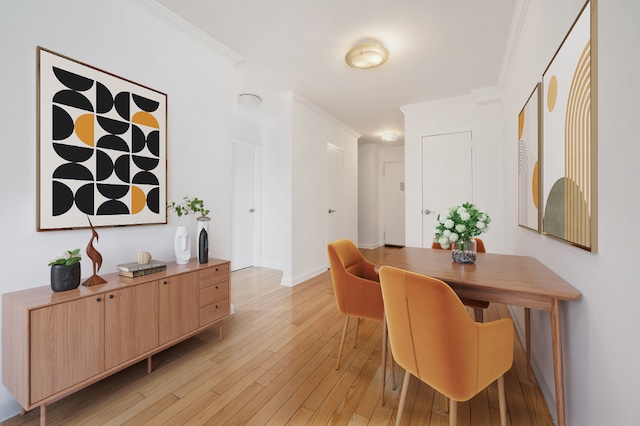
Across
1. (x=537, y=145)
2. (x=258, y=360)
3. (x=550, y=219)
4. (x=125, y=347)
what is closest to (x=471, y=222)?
(x=550, y=219)

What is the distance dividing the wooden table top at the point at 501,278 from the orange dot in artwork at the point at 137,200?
6.13 ft

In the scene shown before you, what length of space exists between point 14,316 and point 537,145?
317 centimetres

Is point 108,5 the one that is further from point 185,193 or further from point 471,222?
point 471,222

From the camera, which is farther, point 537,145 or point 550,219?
point 537,145

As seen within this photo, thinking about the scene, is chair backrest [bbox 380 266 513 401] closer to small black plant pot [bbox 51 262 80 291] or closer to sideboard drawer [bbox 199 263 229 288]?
sideboard drawer [bbox 199 263 229 288]

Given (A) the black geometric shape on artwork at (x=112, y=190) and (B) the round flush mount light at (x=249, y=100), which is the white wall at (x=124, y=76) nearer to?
(A) the black geometric shape on artwork at (x=112, y=190)

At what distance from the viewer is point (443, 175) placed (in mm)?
3965

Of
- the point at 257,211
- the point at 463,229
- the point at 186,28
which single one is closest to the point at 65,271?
the point at 186,28

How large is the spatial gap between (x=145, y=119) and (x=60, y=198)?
0.80 meters

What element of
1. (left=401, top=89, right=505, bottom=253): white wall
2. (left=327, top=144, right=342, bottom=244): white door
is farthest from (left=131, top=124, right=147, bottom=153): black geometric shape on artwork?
(left=401, top=89, right=505, bottom=253): white wall

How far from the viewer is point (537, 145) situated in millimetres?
1749

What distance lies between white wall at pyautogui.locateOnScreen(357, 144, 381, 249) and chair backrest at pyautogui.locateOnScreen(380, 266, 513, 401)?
5698 mm

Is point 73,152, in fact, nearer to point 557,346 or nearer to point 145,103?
point 145,103

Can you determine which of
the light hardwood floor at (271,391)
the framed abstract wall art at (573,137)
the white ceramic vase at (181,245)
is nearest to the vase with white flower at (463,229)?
the framed abstract wall art at (573,137)
